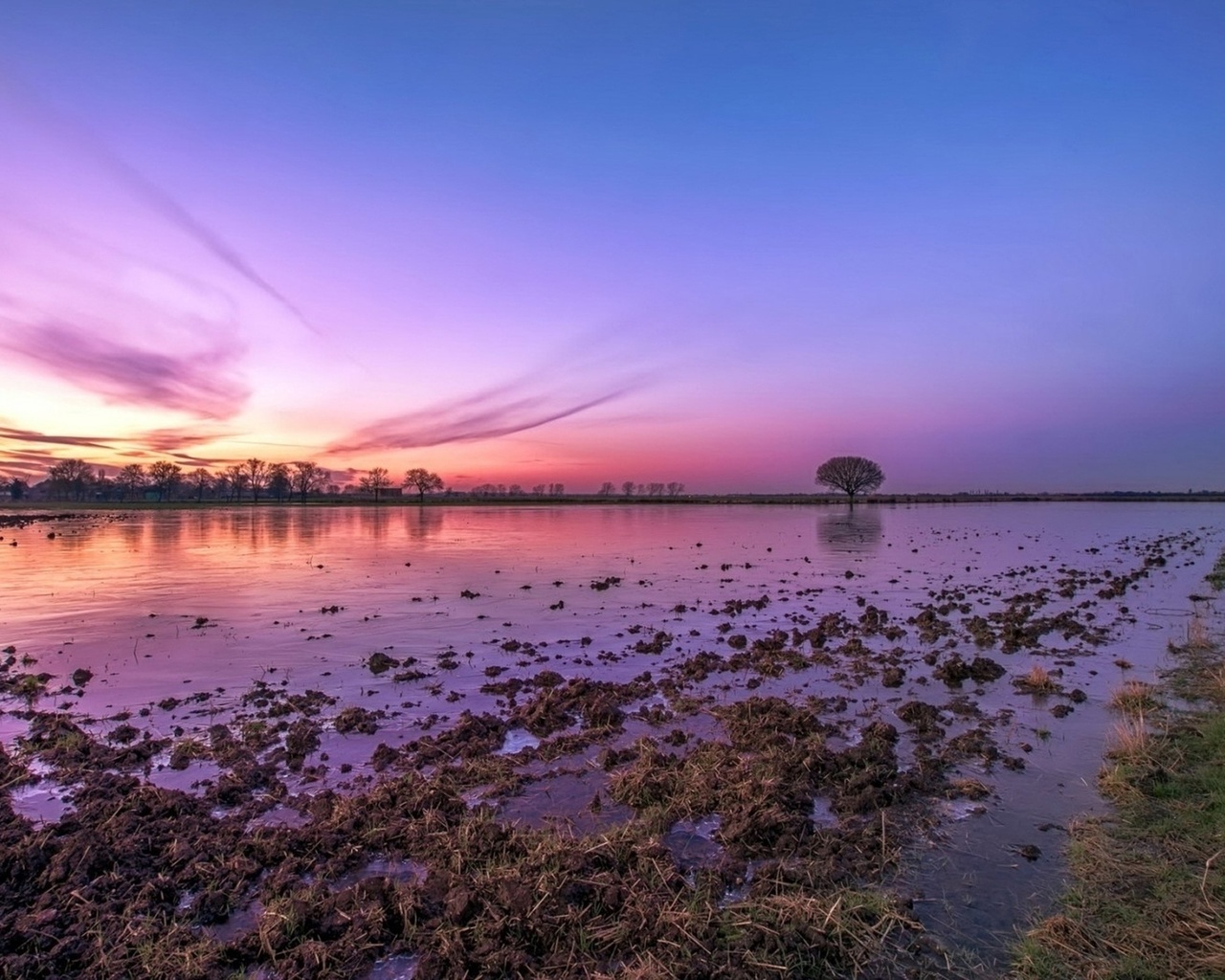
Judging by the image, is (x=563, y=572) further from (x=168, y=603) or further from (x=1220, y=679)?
(x=1220, y=679)

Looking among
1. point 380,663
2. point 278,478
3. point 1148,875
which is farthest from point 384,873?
point 278,478

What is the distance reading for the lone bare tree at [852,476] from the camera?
151 m

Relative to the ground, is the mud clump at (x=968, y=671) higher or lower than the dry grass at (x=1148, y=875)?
lower

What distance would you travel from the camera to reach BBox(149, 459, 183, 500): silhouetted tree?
546 ft

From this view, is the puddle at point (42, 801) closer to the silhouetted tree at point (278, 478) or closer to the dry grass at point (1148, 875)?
the dry grass at point (1148, 875)

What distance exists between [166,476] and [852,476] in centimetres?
17172

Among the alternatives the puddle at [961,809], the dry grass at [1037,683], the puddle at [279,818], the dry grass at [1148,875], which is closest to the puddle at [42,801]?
the puddle at [279,818]

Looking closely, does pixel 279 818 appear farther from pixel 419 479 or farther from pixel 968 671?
pixel 419 479

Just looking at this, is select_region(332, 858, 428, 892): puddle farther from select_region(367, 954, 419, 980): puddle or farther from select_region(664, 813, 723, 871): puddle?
select_region(664, 813, 723, 871): puddle

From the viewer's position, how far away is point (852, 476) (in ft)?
499

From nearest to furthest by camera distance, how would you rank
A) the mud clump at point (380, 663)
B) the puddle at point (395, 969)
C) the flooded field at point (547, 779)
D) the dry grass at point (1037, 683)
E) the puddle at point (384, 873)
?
the puddle at point (395, 969) < the flooded field at point (547, 779) < the puddle at point (384, 873) < the dry grass at point (1037, 683) < the mud clump at point (380, 663)

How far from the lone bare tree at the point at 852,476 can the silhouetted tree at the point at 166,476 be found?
165 m

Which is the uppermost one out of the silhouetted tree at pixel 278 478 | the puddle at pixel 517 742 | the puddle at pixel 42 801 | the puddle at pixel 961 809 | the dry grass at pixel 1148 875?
the silhouetted tree at pixel 278 478

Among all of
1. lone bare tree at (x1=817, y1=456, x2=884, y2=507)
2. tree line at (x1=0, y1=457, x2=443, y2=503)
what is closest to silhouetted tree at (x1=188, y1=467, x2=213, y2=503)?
tree line at (x1=0, y1=457, x2=443, y2=503)
